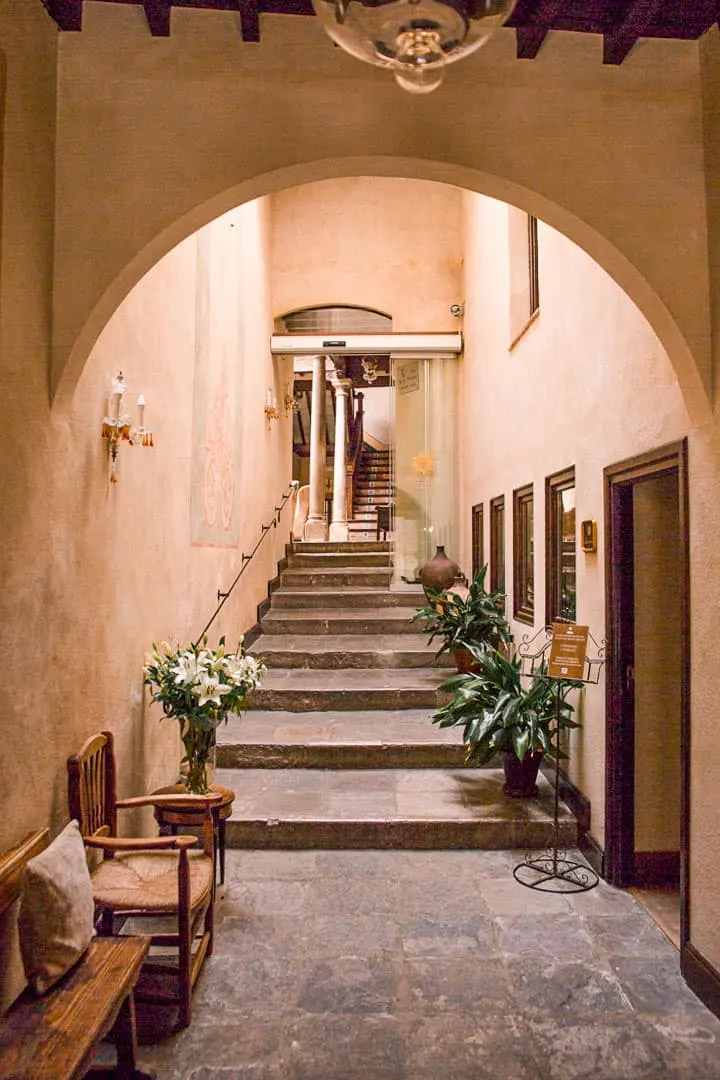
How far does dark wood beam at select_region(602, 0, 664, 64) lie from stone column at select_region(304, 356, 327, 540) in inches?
364

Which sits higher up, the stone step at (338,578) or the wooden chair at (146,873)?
the stone step at (338,578)

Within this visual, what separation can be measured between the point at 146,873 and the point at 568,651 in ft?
6.96

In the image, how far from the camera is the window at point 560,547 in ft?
14.9

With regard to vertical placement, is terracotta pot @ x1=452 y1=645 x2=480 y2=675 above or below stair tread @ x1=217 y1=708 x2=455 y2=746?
above

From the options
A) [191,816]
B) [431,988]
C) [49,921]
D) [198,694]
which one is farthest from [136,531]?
[431,988]

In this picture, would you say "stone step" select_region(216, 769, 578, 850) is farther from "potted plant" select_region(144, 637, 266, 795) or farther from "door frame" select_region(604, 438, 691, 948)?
"potted plant" select_region(144, 637, 266, 795)

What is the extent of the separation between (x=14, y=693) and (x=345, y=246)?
7.71 metres

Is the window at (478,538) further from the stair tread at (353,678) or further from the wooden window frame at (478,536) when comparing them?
the stair tread at (353,678)

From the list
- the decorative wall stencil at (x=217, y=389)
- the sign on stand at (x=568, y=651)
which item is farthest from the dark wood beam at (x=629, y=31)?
the decorative wall stencil at (x=217, y=389)

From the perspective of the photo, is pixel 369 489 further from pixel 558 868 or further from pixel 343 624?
pixel 558 868

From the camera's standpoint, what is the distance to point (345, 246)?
8.92 metres

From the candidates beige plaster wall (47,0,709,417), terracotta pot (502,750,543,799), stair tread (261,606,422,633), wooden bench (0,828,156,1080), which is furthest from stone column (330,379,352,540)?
wooden bench (0,828,156,1080)

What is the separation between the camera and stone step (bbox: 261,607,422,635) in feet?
24.5

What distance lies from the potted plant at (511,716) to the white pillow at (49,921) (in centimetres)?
245
